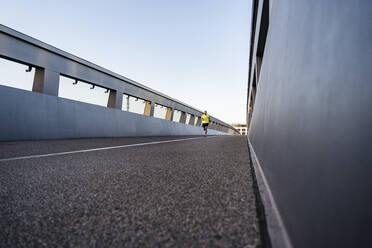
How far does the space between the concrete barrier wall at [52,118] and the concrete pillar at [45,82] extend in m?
0.61

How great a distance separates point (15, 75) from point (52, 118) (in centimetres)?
188

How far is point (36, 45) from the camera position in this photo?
780cm

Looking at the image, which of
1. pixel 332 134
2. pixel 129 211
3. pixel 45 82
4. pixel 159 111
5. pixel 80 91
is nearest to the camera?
pixel 332 134

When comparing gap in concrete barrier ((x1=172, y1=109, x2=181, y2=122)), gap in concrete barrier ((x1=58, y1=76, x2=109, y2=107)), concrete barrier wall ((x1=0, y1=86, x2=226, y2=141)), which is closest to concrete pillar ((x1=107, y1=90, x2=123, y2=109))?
gap in concrete barrier ((x1=58, y1=76, x2=109, y2=107))

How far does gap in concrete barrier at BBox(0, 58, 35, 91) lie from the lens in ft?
22.2

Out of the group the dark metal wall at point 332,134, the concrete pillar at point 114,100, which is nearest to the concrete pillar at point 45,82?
the concrete pillar at point 114,100

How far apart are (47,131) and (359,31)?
8.87 metres

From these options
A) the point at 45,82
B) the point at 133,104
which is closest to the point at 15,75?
the point at 45,82

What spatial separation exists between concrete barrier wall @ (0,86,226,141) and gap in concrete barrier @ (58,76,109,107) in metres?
0.47

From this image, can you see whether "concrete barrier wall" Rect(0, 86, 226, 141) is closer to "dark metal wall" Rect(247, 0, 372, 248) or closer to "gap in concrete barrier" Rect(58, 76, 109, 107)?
"gap in concrete barrier" Rect(58, 76, 109, 107)

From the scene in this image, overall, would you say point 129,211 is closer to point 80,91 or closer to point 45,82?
point 45,82

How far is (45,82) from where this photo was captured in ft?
26.9

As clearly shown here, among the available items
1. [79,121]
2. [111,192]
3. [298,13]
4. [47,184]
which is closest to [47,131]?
[79,121]

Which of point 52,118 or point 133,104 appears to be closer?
point 52,118
